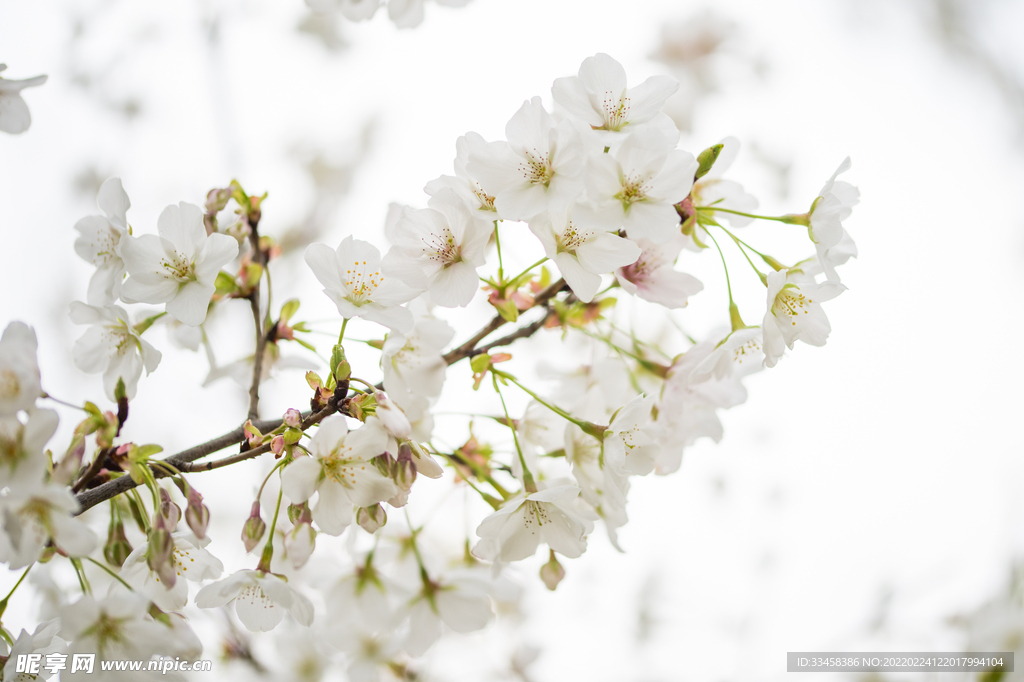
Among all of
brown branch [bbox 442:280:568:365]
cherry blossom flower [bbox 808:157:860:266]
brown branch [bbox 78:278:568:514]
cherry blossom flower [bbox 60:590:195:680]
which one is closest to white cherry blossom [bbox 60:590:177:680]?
cherry blossom flower [bbox 60:590:195:680]

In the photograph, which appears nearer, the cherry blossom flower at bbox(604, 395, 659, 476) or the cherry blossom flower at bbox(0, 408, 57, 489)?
the cherry blossom flower at bbox(0, 408, 57, 489)

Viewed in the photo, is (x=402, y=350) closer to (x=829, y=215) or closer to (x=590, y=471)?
(x=590, y=471)

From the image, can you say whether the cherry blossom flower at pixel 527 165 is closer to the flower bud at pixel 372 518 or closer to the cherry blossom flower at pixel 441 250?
the cherry blossom flower at pixel 441 250

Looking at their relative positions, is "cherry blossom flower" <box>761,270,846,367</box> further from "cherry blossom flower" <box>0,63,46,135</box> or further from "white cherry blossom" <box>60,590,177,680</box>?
"cherry blossom flower" <box>0,63,46,135</box>

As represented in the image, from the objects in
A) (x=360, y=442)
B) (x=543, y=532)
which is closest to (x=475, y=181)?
(x=360, y=442)

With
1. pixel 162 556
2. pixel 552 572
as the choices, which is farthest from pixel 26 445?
pixel 552 572

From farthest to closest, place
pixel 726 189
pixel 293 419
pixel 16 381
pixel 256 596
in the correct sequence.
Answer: pixel 726 189 → pixel 256 596 → pixel 293 419 → pixel 16 381

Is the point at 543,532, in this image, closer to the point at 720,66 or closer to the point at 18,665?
the point at 18,665
